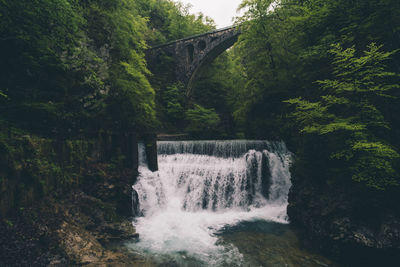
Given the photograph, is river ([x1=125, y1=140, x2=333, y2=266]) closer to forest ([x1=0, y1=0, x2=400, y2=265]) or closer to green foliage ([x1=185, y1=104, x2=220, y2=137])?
forest ([x1=0, y1=0, x2=400, y2=265])

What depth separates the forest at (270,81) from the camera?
199 inches

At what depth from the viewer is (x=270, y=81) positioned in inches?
490

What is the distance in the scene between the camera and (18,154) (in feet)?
14.1

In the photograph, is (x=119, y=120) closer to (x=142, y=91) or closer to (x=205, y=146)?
(x=142, y=91)

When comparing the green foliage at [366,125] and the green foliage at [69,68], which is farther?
the green foliage at [69,68]

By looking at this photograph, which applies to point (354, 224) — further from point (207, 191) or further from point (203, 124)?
point (203, 124)

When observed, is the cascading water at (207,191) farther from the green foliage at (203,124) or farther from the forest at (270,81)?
the green foliage at (203,124)

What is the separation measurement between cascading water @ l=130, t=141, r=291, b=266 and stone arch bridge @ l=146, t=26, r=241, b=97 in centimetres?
1645

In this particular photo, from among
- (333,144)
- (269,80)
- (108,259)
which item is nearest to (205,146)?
(269,80)

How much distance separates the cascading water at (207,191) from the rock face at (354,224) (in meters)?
1.93

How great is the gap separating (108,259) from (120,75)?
316 inches

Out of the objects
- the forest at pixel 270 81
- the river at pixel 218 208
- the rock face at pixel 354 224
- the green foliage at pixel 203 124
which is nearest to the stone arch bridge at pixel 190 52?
the green foliage at pixel 203 124

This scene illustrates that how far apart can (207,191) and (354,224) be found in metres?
5.62

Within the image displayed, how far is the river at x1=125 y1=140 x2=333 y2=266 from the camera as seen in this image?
554cm
